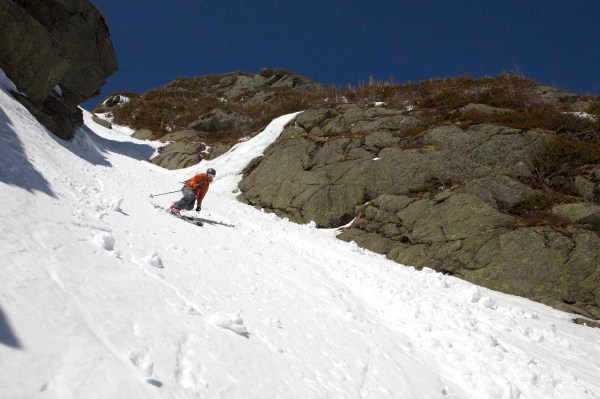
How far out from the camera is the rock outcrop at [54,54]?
49.1 ft

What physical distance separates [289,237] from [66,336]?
372 inches

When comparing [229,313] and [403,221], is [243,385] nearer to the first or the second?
[229,313]

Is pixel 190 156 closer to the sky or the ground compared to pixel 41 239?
closer to the sky

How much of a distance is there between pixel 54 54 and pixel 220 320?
1806 centimetres

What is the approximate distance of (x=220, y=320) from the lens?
Answer: 4246 mm

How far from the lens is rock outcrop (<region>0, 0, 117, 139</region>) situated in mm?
14953

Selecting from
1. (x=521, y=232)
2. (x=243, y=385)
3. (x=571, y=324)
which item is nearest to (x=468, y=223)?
(x=521, y=232)

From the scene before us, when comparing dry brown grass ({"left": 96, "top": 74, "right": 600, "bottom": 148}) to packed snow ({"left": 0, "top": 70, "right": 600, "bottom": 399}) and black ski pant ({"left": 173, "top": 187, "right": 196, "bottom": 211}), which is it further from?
black ski pant ({"left": 173, "top": 187, "right": 196, "bottom": 211})

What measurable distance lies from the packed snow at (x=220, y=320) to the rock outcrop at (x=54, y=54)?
8.21 metres

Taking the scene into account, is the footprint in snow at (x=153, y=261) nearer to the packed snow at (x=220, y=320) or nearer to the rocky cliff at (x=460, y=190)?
the packed snow at (x=220, y=320)

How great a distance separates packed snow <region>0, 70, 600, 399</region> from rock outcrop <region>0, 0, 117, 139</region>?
8.21 meters

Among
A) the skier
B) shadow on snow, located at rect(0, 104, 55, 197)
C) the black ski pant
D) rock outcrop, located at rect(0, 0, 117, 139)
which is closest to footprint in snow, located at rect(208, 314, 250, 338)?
shadow on snow, located at rect(0, 104, 55, 197)

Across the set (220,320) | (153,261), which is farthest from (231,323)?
(153,261)

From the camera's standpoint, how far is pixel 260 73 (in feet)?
211
